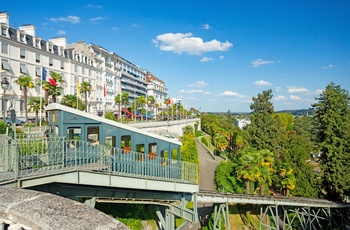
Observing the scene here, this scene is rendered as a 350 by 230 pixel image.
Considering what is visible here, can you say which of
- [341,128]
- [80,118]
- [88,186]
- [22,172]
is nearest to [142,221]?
[88,186]

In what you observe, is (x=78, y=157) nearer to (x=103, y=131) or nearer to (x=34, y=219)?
(x=103, y=131)

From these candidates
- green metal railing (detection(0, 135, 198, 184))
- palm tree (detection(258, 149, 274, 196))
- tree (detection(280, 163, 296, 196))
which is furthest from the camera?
tree (detection(280, 163, 296, 196))

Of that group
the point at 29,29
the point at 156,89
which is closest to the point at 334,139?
the point at 29,29

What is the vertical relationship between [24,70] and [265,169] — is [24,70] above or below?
above

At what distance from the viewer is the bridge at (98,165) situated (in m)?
7.03

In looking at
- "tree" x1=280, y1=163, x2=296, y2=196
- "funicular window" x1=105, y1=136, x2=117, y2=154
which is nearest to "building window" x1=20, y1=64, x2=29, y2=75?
"funicular window" x1=105, y1=136, x2=117, y2=154

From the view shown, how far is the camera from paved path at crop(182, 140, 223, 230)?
78.1 feet

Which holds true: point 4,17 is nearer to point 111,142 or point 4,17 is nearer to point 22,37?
point 22,37

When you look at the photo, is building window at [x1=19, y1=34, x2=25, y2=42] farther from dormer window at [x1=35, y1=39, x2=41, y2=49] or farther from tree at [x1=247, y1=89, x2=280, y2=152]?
tree at [x1=247, y1=89, x2=280, y2=152]

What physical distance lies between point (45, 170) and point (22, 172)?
714 mm

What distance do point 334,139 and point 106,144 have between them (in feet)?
92.9

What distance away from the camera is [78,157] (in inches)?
348

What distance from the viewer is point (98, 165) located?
8992 mm

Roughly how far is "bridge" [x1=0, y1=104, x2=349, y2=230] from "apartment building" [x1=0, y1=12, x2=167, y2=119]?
25.6m
